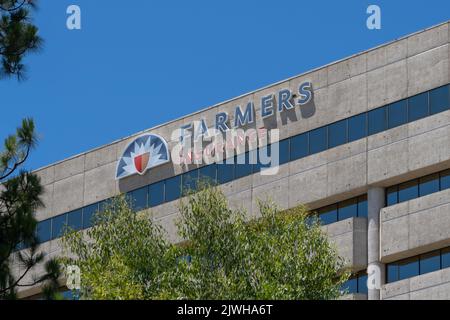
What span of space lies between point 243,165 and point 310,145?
13.2 ft

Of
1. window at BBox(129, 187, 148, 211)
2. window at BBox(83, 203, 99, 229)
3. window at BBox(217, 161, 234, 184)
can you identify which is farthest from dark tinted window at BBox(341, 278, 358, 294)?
window at BBox(83, 203, 99, 229)

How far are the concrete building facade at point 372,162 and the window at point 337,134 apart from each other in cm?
5

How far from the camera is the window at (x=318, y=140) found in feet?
256

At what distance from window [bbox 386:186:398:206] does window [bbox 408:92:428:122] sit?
3.49 meters

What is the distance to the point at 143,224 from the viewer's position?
66625 millimetres

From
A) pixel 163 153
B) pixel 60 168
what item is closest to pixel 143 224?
pixel 163 153

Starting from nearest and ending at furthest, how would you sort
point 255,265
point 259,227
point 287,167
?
1. point 255,265
2. point 259,227
3. point 287,167

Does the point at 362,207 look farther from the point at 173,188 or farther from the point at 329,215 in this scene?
the point at 173,188

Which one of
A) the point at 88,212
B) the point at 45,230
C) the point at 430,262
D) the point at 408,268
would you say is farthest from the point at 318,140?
the point at 45,230

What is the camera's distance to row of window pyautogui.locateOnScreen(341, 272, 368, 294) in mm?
75188

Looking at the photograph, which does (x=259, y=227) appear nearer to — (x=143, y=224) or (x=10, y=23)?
(x=143, y=224)

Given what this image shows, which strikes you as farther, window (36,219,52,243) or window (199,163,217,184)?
window (36,219,52,243)

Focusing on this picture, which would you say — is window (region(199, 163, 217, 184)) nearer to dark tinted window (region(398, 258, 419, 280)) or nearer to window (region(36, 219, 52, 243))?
window (region(36, 219, 52, 243))
